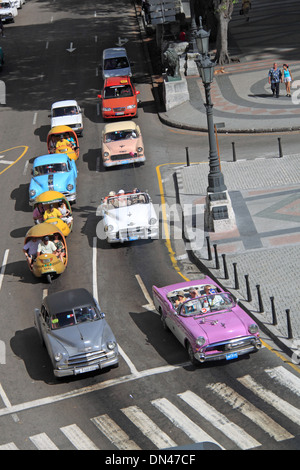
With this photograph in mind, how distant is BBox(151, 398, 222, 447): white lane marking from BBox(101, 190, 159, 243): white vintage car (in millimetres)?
10193

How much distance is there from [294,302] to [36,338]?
732cm

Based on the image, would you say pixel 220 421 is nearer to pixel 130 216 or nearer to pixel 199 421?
pixel 199 421

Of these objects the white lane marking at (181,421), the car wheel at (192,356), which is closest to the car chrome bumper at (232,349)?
the car wheel at (192,356)

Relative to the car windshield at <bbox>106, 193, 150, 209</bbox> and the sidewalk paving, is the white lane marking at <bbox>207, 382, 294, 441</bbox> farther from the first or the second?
the car windshield at <bbox>106, 193, 150, 209</bbox>

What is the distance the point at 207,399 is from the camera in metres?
19.0

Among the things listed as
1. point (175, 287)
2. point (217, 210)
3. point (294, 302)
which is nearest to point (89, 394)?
point (175, 287)

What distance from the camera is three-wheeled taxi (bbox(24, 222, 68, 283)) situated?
26.6 m

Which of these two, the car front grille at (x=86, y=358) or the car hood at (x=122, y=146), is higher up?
the car front grille at (x=86, y=358)

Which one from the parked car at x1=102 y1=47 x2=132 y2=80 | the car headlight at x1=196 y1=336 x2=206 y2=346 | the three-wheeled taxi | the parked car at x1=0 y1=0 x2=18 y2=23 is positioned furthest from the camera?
the parked car at x1=0 y1=0 x2=18 y2=23

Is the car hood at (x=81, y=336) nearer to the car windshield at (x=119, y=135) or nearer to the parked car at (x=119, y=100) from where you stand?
the car windshield at (x=119, y=135)

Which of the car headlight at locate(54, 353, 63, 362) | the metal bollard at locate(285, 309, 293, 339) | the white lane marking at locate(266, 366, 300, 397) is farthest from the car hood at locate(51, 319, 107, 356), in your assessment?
the metal bollard at locate(285, 309, 293, 339)

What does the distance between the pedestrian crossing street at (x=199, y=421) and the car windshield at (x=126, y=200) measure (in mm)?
11506

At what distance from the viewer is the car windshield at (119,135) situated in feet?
Result: 121

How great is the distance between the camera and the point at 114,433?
17906 mm
